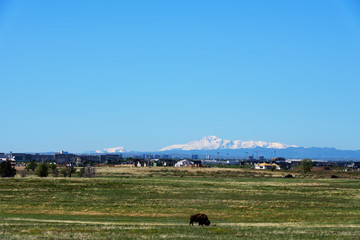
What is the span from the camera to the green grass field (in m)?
31.0

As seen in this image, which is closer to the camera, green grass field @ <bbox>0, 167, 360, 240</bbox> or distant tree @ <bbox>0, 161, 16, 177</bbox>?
green grass field @ <bbox>0, 167, 360, 240</bbox>

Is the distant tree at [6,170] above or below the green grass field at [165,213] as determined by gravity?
above

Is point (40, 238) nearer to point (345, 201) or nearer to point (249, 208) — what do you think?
point (249, 208)

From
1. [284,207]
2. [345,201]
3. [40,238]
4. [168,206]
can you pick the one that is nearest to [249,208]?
[284,207]

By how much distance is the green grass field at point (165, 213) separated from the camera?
1222 inches

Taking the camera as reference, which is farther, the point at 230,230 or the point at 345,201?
the point at 345,201

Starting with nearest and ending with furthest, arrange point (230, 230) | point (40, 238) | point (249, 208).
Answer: point (40, 238), point (230, 230), point (249, 208)

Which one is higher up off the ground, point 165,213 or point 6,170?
point 6,170

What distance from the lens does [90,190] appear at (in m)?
78.7

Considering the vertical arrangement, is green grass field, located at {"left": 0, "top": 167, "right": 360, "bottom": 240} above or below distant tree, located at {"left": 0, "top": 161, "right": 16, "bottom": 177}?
below

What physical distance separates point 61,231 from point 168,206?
2748cm

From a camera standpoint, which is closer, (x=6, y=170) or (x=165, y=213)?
(x=165, y=213)

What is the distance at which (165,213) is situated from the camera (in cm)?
5316

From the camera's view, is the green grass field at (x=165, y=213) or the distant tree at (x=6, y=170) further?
the distant tree at (x=6, y=170)
